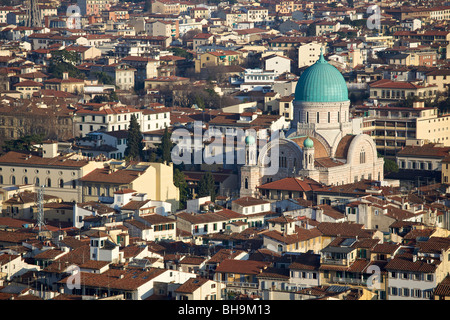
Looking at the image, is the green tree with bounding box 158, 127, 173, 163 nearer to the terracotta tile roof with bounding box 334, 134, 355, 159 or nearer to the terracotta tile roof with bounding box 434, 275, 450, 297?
the terracotta tile roof with bounding box 334, 134, 355, 159

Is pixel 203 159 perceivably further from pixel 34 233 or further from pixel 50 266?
pixel 50 266

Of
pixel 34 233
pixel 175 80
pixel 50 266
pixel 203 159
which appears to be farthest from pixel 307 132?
pixel 175 80

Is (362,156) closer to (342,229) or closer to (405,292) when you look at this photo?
(342,229)

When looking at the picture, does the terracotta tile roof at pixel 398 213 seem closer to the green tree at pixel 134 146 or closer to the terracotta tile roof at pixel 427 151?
the terracotta tile roof at pixel 427 151

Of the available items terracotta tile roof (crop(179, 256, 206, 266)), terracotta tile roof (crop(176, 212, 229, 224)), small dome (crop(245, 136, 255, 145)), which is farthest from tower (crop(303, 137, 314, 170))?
terracotta tile roof (crop(179, 256, 206, 266))

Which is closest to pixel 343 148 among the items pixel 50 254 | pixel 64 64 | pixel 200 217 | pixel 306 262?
pixel 200 217
